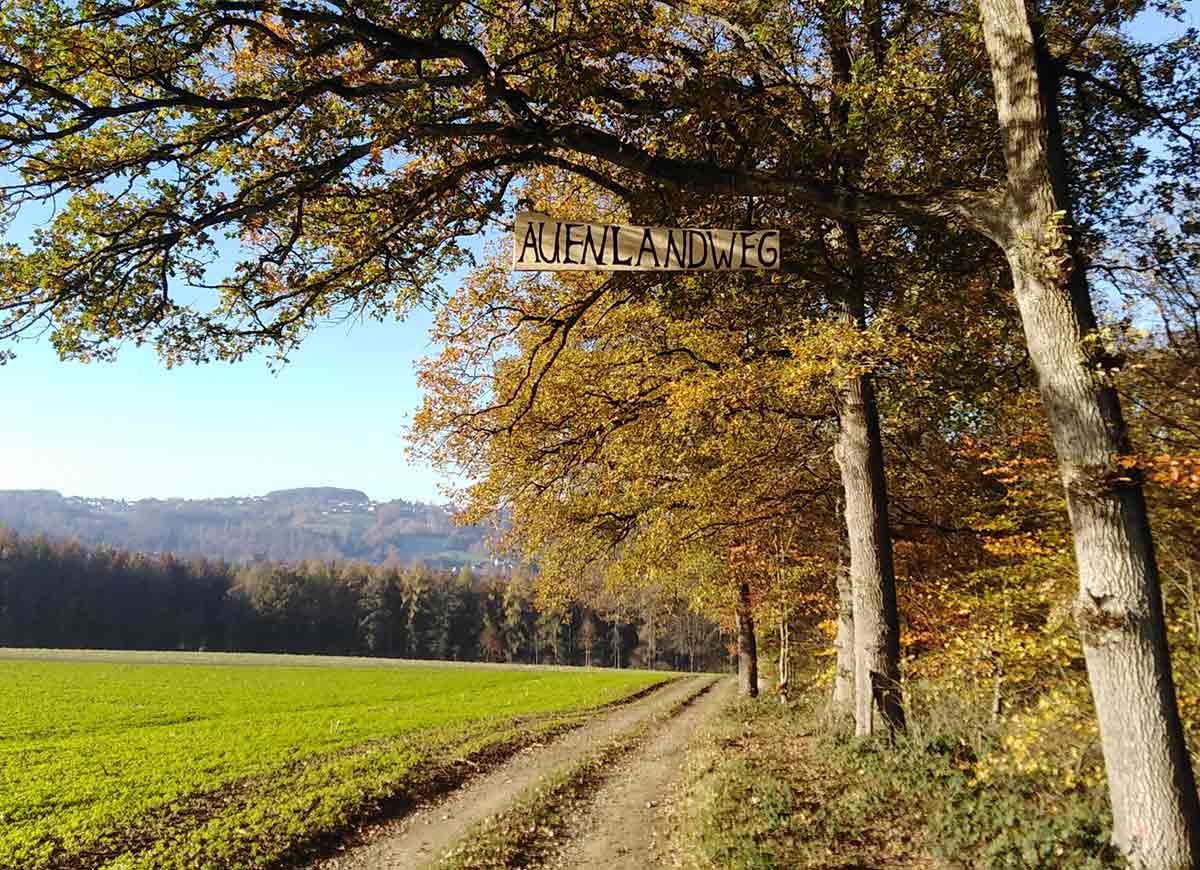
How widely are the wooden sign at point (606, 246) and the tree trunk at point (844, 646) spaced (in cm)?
1085

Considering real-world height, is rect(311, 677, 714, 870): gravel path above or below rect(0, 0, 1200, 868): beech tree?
below

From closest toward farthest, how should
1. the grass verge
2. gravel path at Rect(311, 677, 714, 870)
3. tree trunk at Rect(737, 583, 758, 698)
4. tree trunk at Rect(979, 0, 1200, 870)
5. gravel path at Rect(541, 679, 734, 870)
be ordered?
tree trunk at Rect(979, 0, 1200, 870) → the grass verge → gravel path at Rect(541, 679, 734, 870) → gravel path at Rect(311, 677, 714, 870) → tree trunk at Rect(737, 583, 758, 698)

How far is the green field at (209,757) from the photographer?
943 centimetres

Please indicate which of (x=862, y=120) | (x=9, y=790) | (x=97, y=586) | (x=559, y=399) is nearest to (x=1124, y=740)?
(x=862, y=120)

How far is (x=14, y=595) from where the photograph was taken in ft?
304

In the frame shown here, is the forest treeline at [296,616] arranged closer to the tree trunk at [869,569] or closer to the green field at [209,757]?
the green field at [209,757]

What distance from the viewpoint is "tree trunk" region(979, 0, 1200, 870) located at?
401cm

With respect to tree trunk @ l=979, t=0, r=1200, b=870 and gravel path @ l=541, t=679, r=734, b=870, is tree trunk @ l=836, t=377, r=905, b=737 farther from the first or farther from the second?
tree trunk @ l=979, t=0, r=1200, b=870

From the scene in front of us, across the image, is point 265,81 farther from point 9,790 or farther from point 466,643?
point 466,643

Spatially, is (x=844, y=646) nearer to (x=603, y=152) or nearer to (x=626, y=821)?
(x=626, y=821)

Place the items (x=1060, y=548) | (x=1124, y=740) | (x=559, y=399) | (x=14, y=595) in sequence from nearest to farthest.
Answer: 1. (x=1124, y=740)
2. (x=1060, y=548)
3. (x=559, y=399)
4. (x=14, y=595)

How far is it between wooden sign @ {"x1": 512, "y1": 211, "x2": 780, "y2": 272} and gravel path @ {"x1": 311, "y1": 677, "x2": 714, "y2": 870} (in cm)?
789

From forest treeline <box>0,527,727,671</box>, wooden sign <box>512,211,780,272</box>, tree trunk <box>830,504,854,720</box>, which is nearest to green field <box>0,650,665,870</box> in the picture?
tree trunk <box>830,504,854,720</box>

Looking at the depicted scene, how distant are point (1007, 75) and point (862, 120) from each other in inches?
85.8
